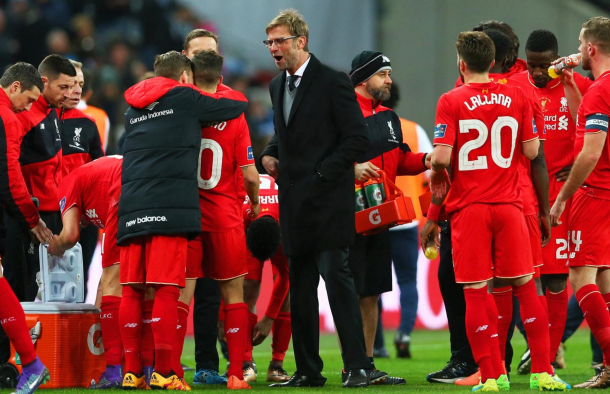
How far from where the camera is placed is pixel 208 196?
6.35 meters

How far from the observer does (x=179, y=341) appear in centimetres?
621

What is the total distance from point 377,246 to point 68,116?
10.0 ft

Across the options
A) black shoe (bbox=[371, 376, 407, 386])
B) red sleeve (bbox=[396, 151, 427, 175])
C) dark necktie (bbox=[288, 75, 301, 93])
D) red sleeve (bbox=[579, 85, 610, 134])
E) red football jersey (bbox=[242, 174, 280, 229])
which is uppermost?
dark necktie (bbox=[288, 75, 301, 93])

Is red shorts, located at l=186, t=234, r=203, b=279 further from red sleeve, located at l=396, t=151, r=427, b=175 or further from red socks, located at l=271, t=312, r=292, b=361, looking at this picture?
red sleeve, located at l=396, t=151, r=427, b=175

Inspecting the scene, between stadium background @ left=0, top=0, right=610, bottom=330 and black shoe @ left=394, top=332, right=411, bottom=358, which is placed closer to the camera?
black shoe @ left=394, top=332, right=411, bottom=358

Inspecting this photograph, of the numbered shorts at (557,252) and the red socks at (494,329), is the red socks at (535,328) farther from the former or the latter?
the numbered shorts at (557,252)

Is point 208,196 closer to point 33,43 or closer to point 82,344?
point 82,344

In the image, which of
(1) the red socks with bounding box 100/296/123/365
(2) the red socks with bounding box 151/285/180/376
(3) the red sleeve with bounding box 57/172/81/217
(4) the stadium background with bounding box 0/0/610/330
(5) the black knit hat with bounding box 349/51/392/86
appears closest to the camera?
(2) the red socks with bounding box 151/285/180/376

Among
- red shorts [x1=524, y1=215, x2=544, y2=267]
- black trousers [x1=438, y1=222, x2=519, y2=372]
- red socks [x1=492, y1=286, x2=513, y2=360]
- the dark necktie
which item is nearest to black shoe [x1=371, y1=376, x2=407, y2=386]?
black trousers [x1=438, y1=222, x2=519, y2=372]

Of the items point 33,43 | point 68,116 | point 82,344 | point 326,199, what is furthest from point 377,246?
point 33,43

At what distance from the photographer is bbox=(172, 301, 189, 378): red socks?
607 centimetres

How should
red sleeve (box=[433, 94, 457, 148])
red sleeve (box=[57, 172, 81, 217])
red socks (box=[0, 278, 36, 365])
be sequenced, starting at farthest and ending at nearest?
1. red sleeve (box=[57, 172, 81, 217])
2. red sleeve (box=[433, 94, 457, 148])
3. red socks (box=[0, 278, 36, 365])

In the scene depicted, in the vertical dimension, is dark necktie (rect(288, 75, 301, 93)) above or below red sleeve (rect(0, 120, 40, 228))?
above

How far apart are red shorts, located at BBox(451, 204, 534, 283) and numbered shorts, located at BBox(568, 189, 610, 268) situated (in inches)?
26.9
